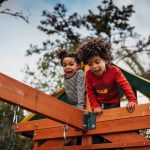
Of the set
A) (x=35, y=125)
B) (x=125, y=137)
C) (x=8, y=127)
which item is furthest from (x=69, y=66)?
(x=8, y=127)

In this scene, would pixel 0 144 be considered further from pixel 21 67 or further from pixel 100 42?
pixel 100 42

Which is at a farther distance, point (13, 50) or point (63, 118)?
point (13, 50)

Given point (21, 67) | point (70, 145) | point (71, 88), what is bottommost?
point (70, 145)

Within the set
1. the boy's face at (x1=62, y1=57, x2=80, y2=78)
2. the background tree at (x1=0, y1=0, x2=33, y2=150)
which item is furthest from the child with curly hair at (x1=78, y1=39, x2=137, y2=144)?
the background tree at (x1=0, y1=0, x2=33, y2=150)

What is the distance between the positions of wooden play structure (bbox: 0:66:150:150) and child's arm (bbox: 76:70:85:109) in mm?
402

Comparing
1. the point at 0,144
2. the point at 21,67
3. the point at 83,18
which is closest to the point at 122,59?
the point at 83,18

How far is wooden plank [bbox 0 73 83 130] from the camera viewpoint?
2.87m

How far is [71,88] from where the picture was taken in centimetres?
445

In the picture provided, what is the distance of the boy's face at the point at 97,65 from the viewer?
3789 millimetres

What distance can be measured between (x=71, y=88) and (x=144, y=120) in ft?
4.30

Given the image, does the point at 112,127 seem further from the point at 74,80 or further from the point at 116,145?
the point at 74,80

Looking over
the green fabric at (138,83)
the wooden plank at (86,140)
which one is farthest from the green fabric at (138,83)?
the wooden plank at (86,140)

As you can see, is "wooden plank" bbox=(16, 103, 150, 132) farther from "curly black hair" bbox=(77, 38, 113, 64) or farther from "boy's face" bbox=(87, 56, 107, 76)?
"curly black hair" bbox=(77, 38, 113, 64)

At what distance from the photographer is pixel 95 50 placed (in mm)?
3893
